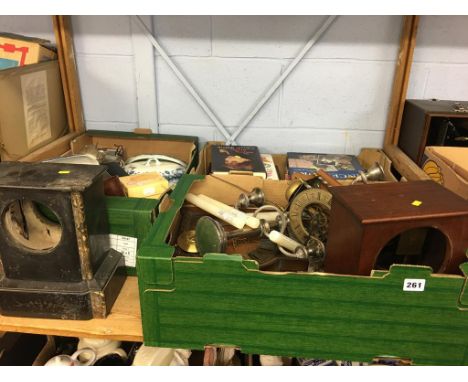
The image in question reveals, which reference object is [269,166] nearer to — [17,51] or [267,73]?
[267,73]

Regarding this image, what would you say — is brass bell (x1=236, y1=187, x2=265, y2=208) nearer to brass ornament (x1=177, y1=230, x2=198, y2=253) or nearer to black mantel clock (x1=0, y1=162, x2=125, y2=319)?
brass ornament (x1=177, y1=230, x2=198, y2=253)

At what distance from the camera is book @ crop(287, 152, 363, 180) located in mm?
1270

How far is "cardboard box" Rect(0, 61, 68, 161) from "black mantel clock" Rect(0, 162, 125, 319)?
1.17 ft

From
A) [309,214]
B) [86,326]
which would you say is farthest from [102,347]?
[309,214]

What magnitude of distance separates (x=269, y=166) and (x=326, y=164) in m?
0.19

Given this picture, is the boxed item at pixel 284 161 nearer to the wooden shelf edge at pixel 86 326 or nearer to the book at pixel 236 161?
the book at pixel 236 161

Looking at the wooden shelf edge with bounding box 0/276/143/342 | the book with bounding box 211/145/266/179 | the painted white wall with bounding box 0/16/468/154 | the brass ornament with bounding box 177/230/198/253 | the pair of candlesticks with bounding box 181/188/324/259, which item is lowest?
the wooden shelf edge with bounding box 0/276/143/342

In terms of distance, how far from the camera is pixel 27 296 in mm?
870

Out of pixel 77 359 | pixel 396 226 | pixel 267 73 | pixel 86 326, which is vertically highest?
pixel 267 73

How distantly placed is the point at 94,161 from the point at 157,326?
56 centimetres

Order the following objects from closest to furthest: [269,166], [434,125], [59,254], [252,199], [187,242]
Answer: [59,254], [187,242], [252,199], [434,125], [269,166]

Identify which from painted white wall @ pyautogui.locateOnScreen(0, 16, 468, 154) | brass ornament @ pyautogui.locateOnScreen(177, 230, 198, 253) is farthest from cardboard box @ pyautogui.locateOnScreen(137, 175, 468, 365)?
painted white wall @ pyautogui.locateOnScreen(0, 16, 468, 154)

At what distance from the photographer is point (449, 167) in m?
1.00
